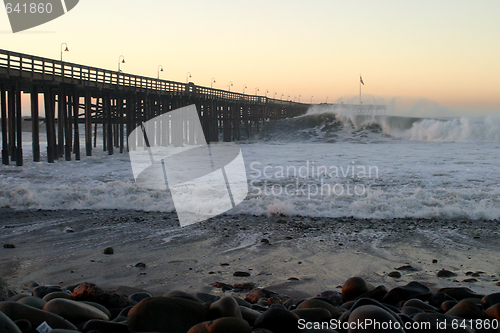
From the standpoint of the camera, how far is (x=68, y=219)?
313 inches

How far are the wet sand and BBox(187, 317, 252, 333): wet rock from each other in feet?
5.40

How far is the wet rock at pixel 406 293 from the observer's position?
367 cm

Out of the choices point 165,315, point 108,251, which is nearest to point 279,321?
point 165,315

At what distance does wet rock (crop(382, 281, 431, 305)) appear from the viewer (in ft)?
12.1

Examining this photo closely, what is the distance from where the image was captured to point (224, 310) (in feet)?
9.48

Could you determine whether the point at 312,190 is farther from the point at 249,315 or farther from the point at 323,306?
the point at 249,315

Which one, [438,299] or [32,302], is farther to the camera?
[438,299]

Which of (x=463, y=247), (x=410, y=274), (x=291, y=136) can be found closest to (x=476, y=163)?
(x=463, y=247)

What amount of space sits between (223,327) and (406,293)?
206cm

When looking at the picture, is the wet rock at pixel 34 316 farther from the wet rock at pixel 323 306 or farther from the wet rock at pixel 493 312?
the wet rock at pixel 493 312

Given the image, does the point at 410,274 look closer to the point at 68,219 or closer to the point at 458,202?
the point at 458,202

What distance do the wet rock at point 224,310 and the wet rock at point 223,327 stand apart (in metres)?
0.29

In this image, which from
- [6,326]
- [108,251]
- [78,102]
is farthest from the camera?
[78,102]

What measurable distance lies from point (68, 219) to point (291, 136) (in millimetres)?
43300
